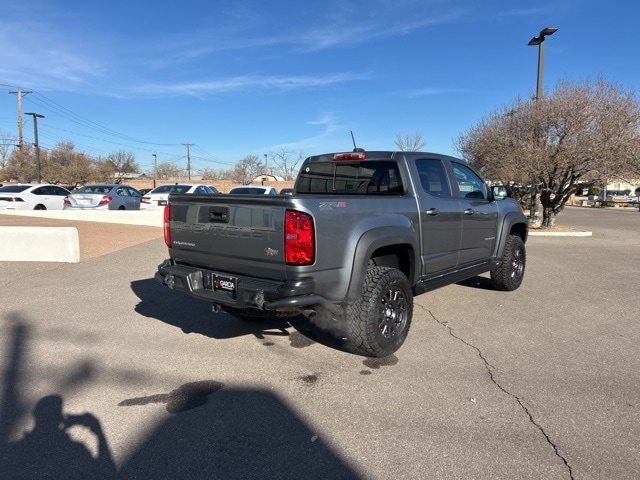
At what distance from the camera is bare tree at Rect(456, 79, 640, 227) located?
13422 millimetres

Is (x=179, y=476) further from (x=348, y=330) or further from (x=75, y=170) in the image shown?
(x=75, y=170)

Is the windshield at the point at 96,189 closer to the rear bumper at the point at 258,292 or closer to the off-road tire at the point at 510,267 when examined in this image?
the rear bumper at the point at 258,292

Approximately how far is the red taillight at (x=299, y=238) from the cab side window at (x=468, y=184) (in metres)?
2.78

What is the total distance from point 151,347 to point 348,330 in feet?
6.85

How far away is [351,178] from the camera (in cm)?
528

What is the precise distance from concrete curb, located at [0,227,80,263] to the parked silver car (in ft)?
29.7

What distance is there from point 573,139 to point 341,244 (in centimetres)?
1288

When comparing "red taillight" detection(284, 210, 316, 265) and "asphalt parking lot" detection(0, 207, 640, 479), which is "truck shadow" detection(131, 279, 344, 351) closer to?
"asphalt parking lot" detection(0, 207, 640, 479)

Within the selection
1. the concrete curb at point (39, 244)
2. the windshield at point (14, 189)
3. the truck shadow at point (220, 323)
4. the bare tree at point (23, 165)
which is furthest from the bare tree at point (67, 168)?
the truck shadow at point (220, 323)

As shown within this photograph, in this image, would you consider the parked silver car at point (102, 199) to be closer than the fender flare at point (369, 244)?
No

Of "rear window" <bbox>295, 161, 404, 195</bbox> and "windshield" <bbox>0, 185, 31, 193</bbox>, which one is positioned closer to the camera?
"rear window" <bbox>295, 161, 404, 195</bbox>

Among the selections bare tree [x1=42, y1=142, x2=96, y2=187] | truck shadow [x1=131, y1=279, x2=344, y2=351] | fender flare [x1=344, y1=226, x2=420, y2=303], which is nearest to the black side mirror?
fender flare [x1=344, y1=226, x2=420, y2=303]

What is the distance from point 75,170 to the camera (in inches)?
1919

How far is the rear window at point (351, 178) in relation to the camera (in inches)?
196
